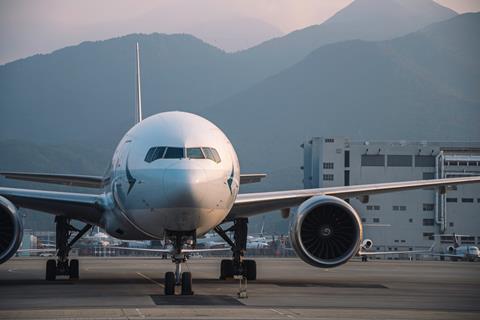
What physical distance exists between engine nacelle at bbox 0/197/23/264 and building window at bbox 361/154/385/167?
3985 inches

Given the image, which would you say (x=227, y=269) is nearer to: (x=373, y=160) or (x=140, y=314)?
(x=140, y=314)

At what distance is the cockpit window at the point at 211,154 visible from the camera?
22.8 m

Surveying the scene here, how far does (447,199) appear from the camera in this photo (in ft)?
419

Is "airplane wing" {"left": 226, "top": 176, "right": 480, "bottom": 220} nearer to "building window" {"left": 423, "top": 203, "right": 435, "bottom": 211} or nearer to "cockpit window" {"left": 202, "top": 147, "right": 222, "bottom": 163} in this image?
"cockpit window" {"left": 202, "top": 147, "right": 222, "bottom": 163}

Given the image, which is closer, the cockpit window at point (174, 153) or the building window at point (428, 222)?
the cockpit window at point (174, 153)

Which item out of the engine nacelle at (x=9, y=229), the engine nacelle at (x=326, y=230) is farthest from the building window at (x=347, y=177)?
the engine nacelle at (x=9, y=229)

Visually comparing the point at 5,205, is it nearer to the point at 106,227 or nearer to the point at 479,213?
the point at 106,227

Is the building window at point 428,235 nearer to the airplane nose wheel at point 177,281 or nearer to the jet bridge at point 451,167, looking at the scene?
the jet bridge at point 451,167

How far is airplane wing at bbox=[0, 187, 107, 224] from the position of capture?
27156 millimetres

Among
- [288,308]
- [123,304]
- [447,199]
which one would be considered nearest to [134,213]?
[123,304]

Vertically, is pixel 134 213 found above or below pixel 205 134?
below

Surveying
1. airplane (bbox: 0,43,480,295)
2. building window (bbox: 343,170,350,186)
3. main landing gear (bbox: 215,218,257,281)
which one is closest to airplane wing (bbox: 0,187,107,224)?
airplane (bbox: 0,43,480,295)

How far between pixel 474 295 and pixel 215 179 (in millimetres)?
7395

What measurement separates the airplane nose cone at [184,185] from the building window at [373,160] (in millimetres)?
104008
